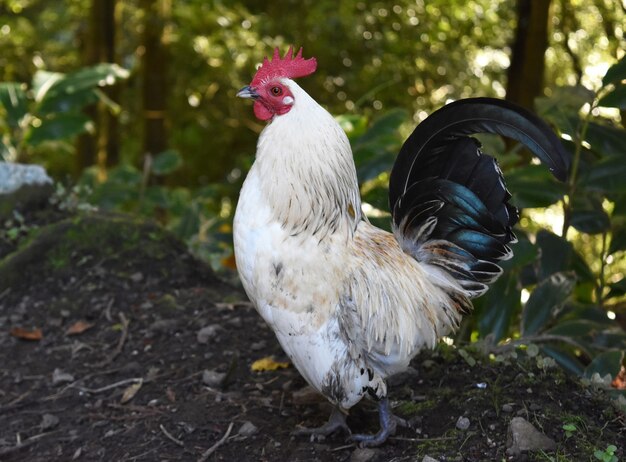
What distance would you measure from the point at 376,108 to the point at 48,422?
206 inches

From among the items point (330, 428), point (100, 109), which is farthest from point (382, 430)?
point (100, 109)

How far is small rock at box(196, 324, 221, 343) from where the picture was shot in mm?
3902

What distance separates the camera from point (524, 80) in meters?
6.45

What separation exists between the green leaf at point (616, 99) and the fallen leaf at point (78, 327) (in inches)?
115

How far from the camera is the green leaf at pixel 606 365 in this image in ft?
11.0

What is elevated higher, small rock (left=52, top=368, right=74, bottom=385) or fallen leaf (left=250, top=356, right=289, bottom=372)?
fallen leaf (left=250, top=356, right=289, bottom=372)

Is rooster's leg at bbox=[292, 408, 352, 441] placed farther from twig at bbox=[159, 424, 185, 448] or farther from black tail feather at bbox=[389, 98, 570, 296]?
black tail feather at bbox=[389, 98, 570, 296]

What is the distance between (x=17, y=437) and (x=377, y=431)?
1540 millimetres

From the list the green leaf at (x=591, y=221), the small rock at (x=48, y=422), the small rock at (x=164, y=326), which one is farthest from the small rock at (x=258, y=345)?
the green leaf at (x=591, y=221)

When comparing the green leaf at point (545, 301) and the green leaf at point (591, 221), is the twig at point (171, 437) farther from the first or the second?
the green leaf at point (591, 221)

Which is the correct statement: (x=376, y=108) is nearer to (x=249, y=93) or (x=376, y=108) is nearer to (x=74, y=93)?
(x=74, y=93)

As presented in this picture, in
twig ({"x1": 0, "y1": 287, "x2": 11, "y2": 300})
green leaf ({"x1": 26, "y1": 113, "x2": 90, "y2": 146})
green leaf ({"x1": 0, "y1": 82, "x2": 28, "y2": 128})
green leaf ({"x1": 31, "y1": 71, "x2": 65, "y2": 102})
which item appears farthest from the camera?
green leaf ({"x1": 31, "y1": 71, "x2": 65, "y2": 102})

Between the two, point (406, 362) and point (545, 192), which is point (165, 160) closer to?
point (545, 192)

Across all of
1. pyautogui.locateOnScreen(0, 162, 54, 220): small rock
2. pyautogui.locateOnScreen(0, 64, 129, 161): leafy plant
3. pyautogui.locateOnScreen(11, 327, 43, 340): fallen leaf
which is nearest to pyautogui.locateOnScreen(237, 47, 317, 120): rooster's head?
pyautogui.locateOnScreen(11, 327, 43, 340): fallen leaf
